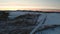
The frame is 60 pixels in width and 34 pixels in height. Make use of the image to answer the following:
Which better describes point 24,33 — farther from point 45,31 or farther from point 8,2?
point 8,2

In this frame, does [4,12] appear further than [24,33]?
Yes

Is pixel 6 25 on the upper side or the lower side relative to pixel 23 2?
lower

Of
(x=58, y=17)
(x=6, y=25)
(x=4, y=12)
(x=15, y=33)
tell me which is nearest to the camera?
(x=15, y=33)

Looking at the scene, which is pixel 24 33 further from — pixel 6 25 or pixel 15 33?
pixel 6 25

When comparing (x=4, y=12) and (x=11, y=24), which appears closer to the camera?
(x=11, y=24)

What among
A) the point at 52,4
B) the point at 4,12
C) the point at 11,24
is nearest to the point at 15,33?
the point at 11,24

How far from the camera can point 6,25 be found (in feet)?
3.81

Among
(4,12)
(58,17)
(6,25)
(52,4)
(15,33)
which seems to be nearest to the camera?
(15,33)

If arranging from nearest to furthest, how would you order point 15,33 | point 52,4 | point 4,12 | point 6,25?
point 15,33
point 6,25
point 4,12
point 52,4

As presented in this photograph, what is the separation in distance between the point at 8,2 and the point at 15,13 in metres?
0.40

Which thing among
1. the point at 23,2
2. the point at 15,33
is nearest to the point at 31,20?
the point at 15,33

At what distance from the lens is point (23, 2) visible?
1.66 meters

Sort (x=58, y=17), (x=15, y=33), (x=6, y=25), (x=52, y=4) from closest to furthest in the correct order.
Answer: (x=15, y=33) < (x=6, y=25) < (x=58, y=17) < (x=52, y=4)

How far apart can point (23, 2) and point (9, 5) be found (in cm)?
24
